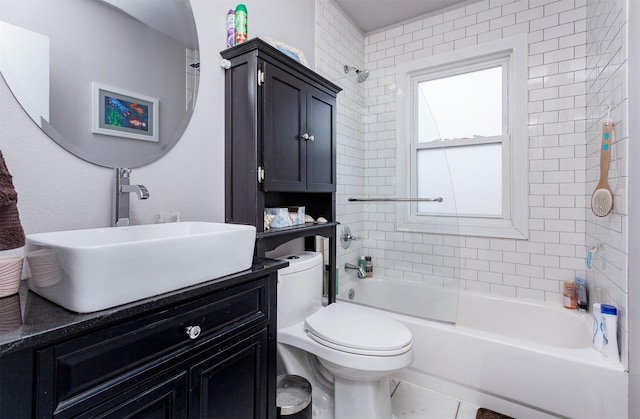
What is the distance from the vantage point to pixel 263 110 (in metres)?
1.44

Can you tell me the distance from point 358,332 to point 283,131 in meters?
1.04

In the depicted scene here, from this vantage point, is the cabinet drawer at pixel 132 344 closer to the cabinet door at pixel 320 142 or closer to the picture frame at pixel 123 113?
the picture frame at pixel 123 113

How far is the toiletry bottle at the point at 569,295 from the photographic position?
6.84ft

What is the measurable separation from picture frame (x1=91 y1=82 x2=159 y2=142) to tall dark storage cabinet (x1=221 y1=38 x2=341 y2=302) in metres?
0.36

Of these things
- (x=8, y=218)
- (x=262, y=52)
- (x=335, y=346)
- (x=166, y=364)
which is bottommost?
(x=335, y=346)

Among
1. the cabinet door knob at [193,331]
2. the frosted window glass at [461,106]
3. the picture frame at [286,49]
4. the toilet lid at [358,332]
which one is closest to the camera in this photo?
the cabinet door knob at [193,331]

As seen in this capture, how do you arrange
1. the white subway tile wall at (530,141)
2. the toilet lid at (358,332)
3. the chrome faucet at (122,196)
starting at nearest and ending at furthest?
the chrome faucet at (122,196)
the toilet lid at (358,332)
the white subway tile wall at (530,141)

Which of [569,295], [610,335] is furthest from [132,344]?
[569,295]

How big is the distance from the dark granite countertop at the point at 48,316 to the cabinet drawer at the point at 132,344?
31 millimetres

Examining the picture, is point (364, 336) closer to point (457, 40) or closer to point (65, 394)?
point (65, 394)

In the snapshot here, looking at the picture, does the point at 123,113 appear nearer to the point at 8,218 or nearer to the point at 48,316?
the point at 8,218

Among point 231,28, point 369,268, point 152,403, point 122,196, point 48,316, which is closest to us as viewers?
point 48,316

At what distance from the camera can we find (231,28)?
1.53m

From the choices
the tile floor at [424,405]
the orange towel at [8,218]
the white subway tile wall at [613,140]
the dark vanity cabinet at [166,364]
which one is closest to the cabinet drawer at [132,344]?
the dark vanity cabinet at [166,364]
